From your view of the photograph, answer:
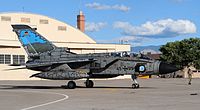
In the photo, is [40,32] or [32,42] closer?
Result: [32,42]

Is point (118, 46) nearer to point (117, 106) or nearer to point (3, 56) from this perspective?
point (3, 56)

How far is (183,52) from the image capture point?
8638cm

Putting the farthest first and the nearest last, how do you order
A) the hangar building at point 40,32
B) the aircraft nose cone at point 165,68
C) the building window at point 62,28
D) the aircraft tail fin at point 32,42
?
the building window at point 62,28, the hangar building at point 40,32, the aircraft tail fin at point 32,42, the aircraft nose cone at point 165,68

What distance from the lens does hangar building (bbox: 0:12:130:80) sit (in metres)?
55.0

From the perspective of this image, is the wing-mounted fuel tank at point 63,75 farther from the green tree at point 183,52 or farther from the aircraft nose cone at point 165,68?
the green tree at point 183,52

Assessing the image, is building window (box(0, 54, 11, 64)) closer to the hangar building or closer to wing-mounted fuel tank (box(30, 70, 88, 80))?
the hangar building

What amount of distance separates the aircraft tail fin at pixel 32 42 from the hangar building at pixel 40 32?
2199 cm

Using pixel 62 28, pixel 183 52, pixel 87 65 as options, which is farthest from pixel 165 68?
pixel 183 52

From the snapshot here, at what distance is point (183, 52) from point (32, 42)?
59.2m

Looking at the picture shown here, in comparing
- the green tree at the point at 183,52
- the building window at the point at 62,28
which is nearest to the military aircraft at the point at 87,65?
the building window at the point at 62,28

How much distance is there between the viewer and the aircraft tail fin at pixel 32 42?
101 feet

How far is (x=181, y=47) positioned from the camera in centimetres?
8700

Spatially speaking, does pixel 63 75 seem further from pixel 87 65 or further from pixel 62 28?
pixel 62 28

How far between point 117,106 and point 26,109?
324 centimetres
